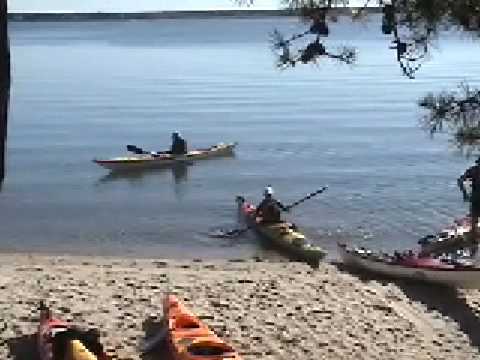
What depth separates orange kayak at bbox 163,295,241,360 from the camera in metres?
9.75

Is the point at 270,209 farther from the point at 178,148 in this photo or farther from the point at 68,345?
the point at 68,345

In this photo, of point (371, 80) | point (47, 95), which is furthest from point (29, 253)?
point (371, 80)

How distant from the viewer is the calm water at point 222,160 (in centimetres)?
2115

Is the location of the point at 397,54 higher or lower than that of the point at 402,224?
higher

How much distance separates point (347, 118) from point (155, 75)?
23.0 meters

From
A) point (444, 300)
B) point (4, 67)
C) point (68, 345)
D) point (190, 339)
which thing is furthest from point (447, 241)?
point (4, 67)

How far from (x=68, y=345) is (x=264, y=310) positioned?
3482 millimetres

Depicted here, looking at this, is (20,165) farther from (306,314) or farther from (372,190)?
(306,314)

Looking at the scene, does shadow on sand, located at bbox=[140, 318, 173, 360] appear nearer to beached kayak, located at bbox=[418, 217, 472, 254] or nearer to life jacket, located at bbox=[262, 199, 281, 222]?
beached kayak, located at bbox=[418, 217, 472, 254]

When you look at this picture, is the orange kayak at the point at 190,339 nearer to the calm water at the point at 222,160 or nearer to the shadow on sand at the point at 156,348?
the shadow on sand at the point at 156,348

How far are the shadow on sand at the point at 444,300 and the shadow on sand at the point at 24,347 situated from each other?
545 cm

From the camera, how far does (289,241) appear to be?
18.4m

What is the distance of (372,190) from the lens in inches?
1021

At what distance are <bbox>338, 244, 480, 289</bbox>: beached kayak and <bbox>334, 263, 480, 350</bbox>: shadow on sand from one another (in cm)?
11
